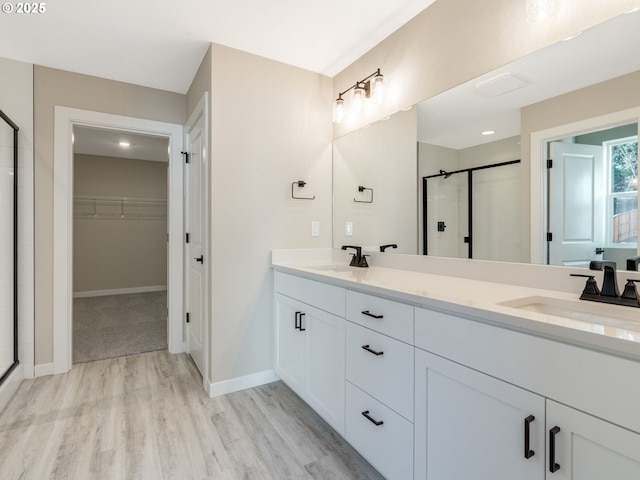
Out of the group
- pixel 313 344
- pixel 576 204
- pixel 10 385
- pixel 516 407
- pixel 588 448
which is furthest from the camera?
pixel 10 385

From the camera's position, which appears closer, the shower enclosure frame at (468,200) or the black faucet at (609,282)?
the black faucet at (609,282)

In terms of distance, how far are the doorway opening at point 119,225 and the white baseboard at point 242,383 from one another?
2510 mm

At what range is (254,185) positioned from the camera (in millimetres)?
2303

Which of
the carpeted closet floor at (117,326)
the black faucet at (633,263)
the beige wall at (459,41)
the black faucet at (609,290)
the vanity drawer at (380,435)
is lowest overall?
the carpeted closet floor at (117,326)

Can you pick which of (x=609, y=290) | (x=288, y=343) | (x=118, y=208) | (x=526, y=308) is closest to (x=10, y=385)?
(x=288, y=343)

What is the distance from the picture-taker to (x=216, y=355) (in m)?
2.19

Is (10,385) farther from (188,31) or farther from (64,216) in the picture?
(188,31)

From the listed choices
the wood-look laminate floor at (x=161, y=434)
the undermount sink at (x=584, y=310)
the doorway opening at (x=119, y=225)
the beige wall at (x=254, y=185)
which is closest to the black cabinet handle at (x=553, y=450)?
the undermount sink at (x=584, y=310)

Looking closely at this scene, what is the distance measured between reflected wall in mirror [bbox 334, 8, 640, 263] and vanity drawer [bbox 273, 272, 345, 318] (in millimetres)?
615

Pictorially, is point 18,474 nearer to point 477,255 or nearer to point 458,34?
point 477,255

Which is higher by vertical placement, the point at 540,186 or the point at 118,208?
the point at 118,208

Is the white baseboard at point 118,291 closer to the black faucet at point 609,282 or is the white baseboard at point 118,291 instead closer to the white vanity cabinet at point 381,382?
the white vanity cabinet at point 381,382

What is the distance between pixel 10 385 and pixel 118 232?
3.95 metres

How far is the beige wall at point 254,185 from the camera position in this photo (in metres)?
2.19
